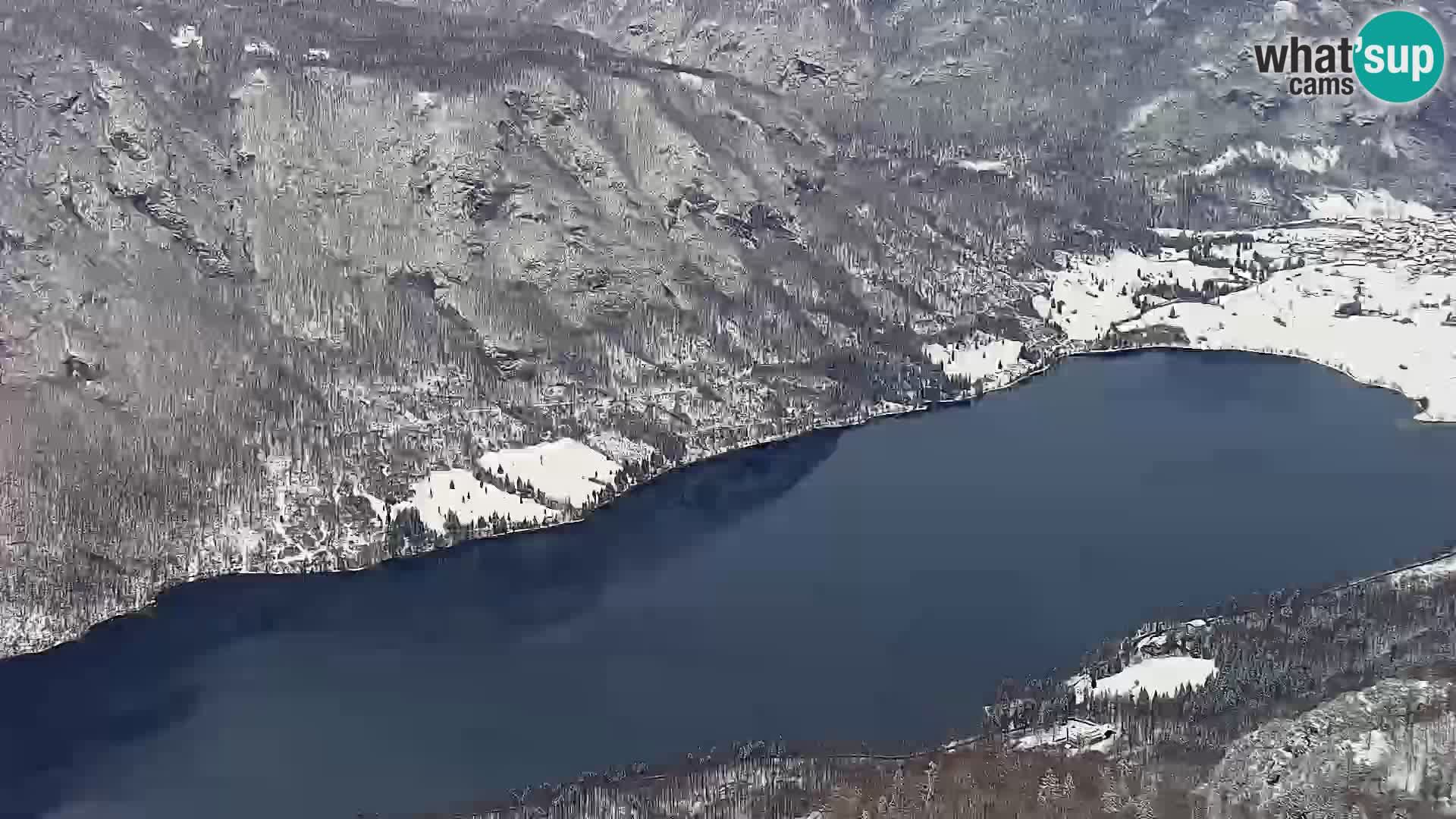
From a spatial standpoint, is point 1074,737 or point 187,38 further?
point 187,38

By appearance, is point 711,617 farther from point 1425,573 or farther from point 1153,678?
point 1425,573

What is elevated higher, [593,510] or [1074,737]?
[593,510]

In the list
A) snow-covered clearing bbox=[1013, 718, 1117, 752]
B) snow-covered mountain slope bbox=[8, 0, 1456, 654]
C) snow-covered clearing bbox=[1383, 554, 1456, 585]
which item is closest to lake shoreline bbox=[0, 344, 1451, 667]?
snow-covered mountain slope bbox=[8, 0, 1456, 654]

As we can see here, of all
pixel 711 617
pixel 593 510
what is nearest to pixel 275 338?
pixel 593 510

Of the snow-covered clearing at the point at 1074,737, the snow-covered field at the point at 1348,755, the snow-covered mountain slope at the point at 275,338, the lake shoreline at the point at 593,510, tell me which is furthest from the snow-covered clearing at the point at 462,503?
the snow-covered field at the point at 1348,755

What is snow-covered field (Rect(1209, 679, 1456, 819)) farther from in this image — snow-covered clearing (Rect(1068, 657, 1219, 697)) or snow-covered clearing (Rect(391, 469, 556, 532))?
snow-covered clearing (Rect(391, 469, 556, 532))

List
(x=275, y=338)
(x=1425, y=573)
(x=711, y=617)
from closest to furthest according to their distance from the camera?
(x=711, y=617), (x=1425, y=573), (x=275, y=338)
